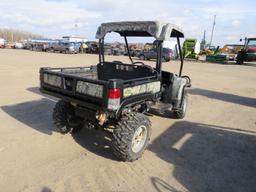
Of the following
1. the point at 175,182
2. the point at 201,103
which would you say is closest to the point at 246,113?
the point at 201,103

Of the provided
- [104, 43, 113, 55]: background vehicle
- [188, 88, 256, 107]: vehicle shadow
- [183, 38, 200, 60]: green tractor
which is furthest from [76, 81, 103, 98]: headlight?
[183, 38, 200, 60]: green tractor

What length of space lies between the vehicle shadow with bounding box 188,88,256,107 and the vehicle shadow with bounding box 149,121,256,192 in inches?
133

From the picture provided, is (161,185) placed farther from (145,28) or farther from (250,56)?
(250,56)

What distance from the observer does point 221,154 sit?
483 cm

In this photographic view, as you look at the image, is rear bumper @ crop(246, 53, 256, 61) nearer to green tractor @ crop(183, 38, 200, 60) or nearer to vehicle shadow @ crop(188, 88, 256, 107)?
green tractor @ crop(183, 38, 200, 60)

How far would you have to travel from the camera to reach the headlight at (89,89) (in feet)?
12.8

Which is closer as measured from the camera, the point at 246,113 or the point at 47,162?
the point at 47,162

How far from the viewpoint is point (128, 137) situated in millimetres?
4176

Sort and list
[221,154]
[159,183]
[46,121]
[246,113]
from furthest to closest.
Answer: [246,113], [46,121], [221,154], [159,183]

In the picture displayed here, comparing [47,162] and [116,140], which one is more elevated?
[116,140]

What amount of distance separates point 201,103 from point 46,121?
5.10 m

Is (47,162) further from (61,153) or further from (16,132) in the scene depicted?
(16,132)

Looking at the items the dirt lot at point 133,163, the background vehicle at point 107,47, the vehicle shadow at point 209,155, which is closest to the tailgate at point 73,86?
the dirt lot at point 133,163

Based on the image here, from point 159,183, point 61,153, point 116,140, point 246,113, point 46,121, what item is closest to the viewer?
point 159,183
